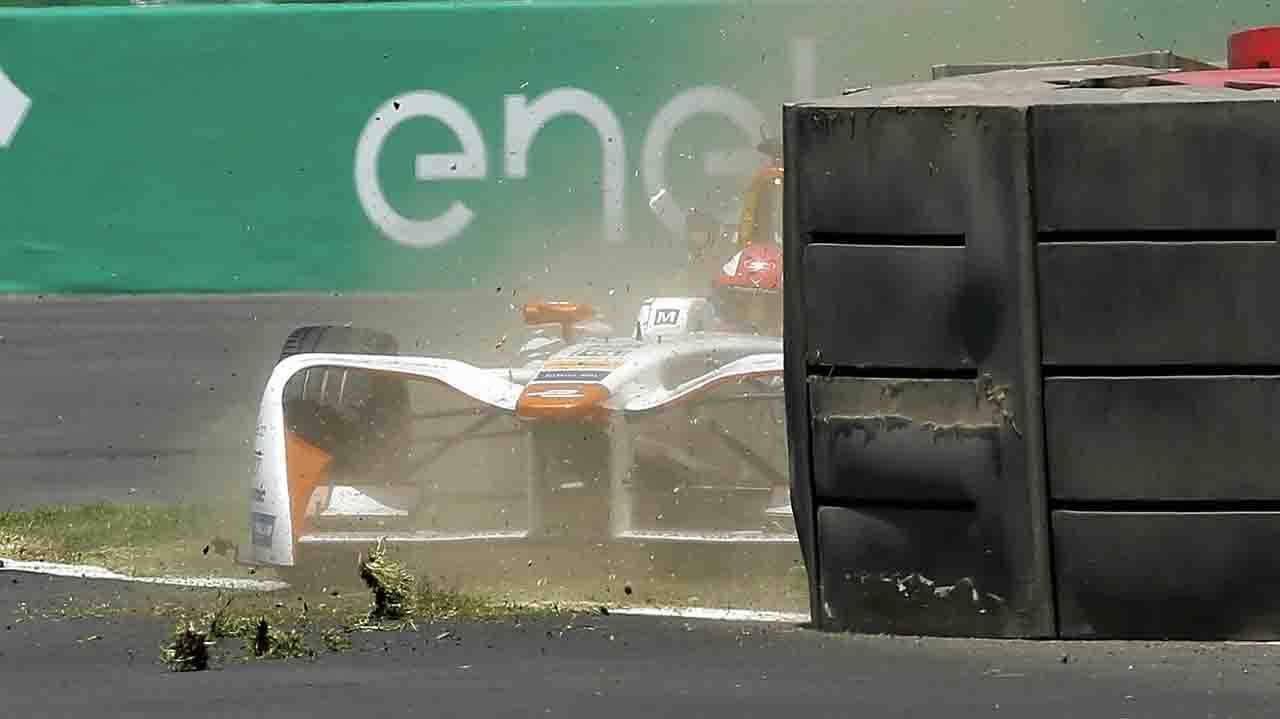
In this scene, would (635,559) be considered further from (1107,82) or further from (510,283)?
(510,283)

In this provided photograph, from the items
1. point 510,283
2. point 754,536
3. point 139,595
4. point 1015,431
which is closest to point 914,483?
point 1015,431

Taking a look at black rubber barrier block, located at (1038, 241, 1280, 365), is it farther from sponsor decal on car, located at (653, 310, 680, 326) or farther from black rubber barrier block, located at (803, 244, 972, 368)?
sponsor decal on car, located at (653, 310, 680, 326)

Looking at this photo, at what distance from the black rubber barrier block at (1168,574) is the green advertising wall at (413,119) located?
11.6 m

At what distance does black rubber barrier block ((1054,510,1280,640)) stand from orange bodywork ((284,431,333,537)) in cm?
306

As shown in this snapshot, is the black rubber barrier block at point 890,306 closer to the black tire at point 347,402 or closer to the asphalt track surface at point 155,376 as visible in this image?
the black tire at point 347,402

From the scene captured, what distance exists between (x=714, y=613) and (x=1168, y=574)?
5.48ft

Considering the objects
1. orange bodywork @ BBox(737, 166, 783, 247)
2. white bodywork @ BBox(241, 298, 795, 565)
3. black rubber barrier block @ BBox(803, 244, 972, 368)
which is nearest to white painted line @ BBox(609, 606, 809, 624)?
white bodywork @ BBox(241, 298, 795, 565)

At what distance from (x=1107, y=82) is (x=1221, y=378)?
100 cm

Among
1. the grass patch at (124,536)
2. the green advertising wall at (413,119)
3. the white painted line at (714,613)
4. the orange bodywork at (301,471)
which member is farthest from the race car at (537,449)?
the green advertising wall at (413,119)

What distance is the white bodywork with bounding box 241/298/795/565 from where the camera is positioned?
309 inches

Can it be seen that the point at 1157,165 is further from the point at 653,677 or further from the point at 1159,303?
the point at 653,677

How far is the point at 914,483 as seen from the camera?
18.9ft

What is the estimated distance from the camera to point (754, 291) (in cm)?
1005

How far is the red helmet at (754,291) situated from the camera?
9977 mm
